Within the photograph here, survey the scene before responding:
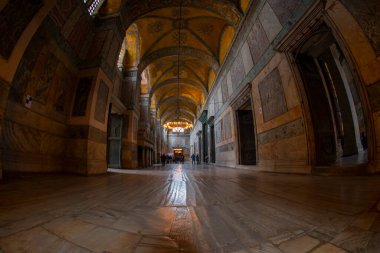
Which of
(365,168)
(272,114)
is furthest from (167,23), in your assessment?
(365,168)

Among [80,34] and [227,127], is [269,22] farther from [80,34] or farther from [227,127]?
[80,34]

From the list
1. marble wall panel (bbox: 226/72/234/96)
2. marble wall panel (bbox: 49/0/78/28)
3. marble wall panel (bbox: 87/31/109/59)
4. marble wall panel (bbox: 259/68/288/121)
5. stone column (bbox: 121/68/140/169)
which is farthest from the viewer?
stone column (bbox: 121/68/140/169)

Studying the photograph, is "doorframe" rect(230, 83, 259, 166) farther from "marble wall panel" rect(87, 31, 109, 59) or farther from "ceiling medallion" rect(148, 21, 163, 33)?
"ceiling medallion" rect(148, 21, 163, 33)

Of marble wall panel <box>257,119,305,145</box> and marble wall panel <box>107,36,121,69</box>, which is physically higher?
marble wall panel <box>107,36,121,69</box>

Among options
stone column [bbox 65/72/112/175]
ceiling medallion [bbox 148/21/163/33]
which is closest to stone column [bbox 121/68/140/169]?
ceiling medallion [bbox 148/21/163/33]

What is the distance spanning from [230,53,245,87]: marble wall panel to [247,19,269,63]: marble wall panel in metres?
1.13

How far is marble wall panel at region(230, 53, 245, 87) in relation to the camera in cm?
803

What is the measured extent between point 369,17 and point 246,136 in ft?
21.6

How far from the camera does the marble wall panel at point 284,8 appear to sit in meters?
4.64

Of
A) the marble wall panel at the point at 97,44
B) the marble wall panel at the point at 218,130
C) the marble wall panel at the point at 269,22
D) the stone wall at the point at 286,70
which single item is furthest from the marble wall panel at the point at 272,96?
the marble wall panel at the point at 97,44

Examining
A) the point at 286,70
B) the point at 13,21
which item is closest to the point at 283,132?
the point at 286,70

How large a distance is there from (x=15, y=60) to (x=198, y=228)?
4.66 metres

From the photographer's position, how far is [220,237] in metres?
0.87

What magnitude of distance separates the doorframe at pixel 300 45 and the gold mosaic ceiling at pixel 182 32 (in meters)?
A: 3.93
